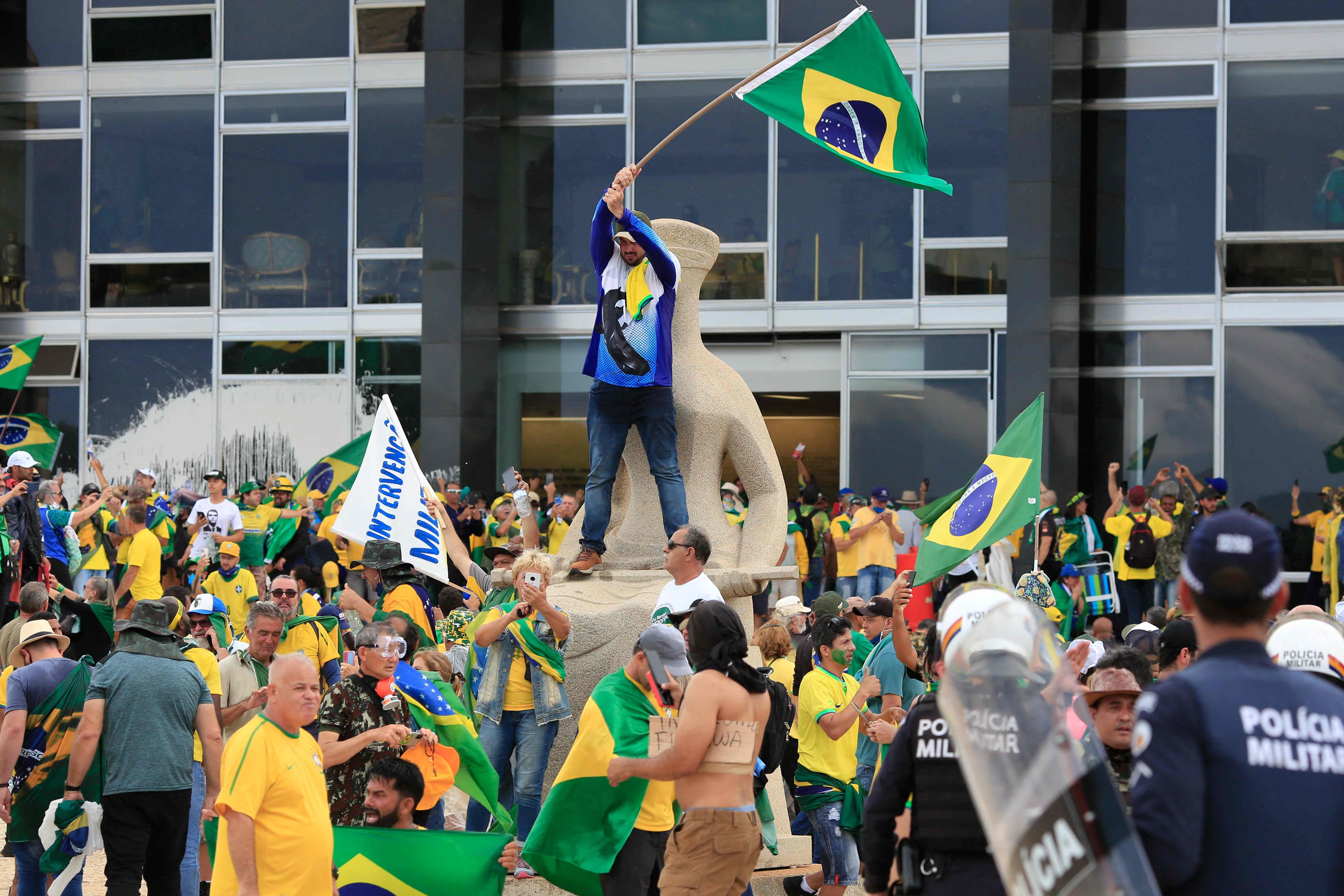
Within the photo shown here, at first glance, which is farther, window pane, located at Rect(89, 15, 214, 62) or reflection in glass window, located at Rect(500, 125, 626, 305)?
window pane, located at Rect(89, 15, 214, 62)

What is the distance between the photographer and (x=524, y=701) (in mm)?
8758

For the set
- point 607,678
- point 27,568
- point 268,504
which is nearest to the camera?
point 607,678

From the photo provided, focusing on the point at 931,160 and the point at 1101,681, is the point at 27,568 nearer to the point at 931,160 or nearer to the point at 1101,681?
the point at 1101,681

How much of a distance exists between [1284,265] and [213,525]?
14476mm

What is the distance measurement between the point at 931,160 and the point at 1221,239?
4147 millimetres

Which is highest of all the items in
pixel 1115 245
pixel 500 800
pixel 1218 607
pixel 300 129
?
pixel 300 129

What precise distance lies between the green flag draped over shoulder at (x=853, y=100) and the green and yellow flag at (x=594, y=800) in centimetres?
435

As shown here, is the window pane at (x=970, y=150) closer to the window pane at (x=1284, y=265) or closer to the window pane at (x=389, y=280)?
the window pane at (x=1284, y=265)

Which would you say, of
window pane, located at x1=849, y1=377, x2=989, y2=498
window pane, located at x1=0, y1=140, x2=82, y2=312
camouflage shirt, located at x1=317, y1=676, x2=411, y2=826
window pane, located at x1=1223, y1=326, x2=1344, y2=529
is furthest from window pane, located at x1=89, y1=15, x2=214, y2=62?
camouflage shirt, located at x1=317, y1=676, x2=411, y2=826

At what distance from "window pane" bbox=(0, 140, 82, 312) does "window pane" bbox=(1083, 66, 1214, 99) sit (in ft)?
51.5

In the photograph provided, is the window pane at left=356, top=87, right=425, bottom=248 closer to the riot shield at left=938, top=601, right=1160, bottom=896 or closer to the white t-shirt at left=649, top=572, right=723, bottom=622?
the white t-shirt at left=649, top=572, right=723, bottom=622

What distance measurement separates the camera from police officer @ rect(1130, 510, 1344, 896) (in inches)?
118

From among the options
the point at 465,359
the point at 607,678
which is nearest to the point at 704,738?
the point at 607,678

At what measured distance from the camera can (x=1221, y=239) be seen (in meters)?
21.3
